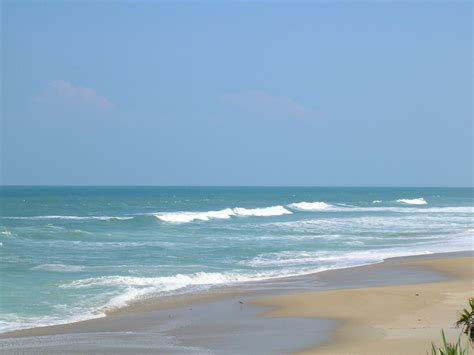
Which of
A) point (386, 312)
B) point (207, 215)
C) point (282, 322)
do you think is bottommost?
point (282, 322)

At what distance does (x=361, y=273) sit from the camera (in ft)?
70.4

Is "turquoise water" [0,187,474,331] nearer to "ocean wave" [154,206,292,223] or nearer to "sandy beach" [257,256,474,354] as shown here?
"sandy beach" [257,256,474,354]

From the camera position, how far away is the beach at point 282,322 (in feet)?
39.9

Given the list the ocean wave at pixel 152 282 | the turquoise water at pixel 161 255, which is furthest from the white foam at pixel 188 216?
the ocean wave at pixel 152 282

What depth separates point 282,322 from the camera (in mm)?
14281

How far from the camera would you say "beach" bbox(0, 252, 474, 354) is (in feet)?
39.9

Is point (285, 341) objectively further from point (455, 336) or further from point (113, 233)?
point (113, 233)

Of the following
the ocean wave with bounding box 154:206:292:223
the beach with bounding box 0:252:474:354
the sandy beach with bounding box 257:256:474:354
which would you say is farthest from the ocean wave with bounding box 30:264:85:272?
the ocean wave with bounding box 154:206:292:223

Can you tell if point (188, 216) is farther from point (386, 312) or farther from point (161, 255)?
point (386, 312)

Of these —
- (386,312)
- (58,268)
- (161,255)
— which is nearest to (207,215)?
(161,255)

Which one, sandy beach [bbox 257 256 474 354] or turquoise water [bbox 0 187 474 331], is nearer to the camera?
sandy beach [bbox 257 256 474 354]

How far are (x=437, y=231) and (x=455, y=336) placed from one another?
85.3 feet

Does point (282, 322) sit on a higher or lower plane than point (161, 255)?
lower

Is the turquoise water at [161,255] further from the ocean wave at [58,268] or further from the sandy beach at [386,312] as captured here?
the sandy beach at [386,312]
